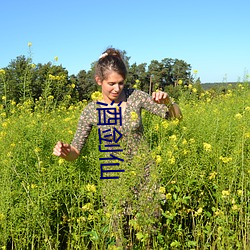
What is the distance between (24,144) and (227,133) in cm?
152

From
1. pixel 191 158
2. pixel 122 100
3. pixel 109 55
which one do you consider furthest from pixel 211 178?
pixel 109 55

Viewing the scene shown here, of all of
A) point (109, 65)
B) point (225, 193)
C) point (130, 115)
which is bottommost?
point (225, 193)

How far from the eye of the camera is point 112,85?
7.61 feet

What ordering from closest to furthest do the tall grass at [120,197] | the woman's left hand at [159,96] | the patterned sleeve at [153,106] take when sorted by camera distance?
1. the tall grass at [120,197]
2. the woman's left hand at [159,96]
3. the patterned sleeve at [153,106]

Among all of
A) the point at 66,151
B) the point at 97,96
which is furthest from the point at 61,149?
the point at 97,96

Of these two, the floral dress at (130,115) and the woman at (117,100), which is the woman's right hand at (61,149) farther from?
the floral dress at (130,115)

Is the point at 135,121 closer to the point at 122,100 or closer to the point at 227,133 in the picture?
the point at 122,100

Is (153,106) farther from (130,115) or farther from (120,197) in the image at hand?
(120,197)

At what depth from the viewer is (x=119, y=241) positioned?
2033 millimetres

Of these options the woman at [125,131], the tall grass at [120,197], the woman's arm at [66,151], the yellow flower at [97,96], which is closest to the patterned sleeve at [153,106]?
the woman at [125,131]

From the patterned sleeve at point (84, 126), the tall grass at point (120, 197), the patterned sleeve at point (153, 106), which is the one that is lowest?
the tall grass at point (120, 197)

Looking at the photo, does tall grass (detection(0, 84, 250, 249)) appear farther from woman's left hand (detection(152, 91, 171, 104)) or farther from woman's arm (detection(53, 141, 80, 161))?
woman's left hand (detection(152, 91, 171, 104))

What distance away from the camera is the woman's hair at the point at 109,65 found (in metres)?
2.32

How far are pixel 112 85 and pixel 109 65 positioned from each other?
0.42 ft
